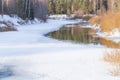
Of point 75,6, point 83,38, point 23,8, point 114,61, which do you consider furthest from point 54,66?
point 75,6

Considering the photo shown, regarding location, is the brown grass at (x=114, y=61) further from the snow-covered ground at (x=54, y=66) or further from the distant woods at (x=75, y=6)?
the distant woods at (x=75, y=6)

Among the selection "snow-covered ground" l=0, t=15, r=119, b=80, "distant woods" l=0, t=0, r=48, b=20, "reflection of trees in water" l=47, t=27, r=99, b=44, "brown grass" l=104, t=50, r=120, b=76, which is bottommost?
"reflection of trees in water" l=47, t=27, r=99, b=44

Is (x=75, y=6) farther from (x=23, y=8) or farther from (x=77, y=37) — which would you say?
(x=77, y=37)

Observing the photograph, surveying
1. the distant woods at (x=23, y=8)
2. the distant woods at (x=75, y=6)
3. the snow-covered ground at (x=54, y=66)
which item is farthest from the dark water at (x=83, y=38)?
the distant woods at (x=75, y=6)

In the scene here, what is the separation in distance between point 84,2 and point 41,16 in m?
38.9

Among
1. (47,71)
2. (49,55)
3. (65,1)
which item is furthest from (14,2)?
(65,1)

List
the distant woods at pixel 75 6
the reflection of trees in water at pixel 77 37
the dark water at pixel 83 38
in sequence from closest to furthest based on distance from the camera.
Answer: the dark water at pixel 83 38
the reflection of trees in water at pixel 77 37
the distant woods at pixel 75 6

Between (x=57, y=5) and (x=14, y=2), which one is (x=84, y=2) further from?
(x=14, y=2)

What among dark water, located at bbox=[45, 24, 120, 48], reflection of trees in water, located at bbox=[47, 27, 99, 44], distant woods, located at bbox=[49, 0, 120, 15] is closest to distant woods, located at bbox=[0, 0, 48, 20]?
reflection of trees in water, located at bbox=[47, 27, 99, 44]

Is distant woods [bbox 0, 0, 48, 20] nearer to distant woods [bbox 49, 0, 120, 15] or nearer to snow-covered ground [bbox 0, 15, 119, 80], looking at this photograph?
snow-covered ground [bbox 0, 15, 119, 80]

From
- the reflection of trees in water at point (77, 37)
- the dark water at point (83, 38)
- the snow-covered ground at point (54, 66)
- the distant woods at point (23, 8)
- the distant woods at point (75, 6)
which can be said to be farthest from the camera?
the distant woods at point (75, 6)

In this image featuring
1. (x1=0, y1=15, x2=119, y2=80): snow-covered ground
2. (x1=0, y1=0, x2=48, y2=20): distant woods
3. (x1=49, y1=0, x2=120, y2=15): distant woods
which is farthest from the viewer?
(x1=49, y1=0, x2=120, y2=15): distant woods

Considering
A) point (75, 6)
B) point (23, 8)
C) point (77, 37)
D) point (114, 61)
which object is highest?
point (75, 6)

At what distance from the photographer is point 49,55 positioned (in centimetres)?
1396
